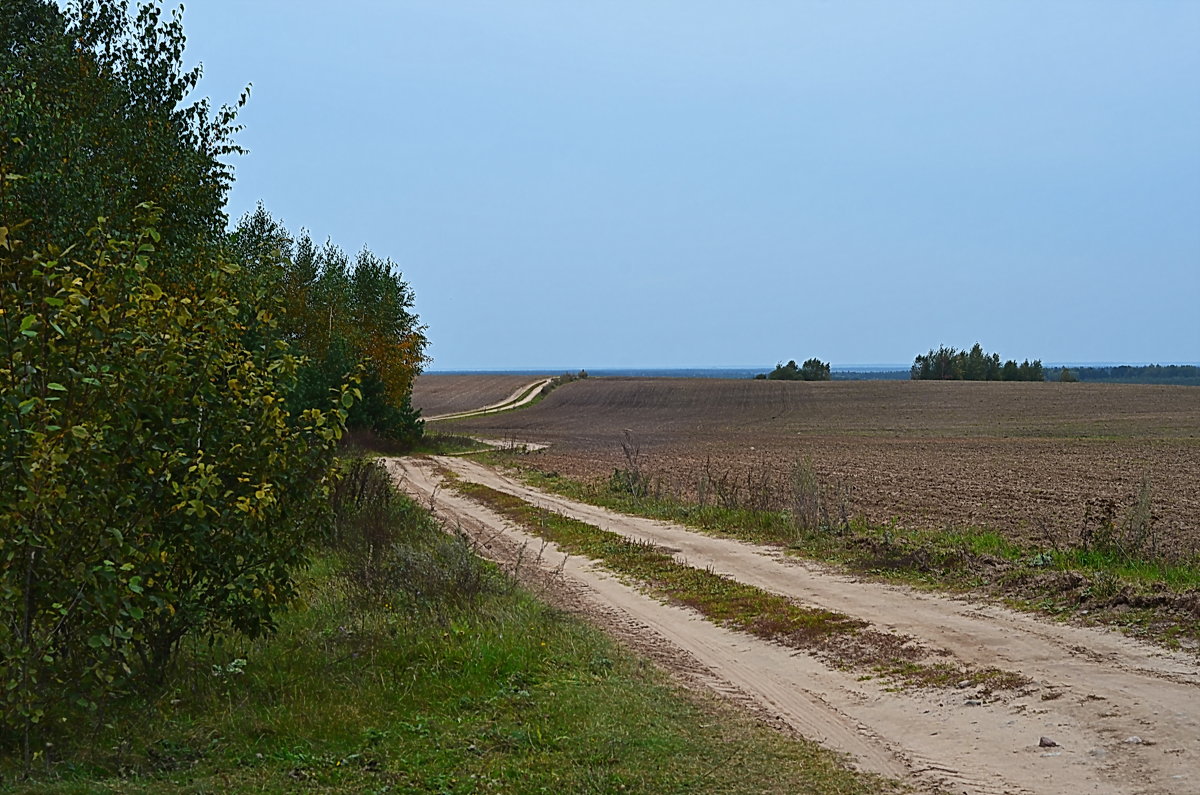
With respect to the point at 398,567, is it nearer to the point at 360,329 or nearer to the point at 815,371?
the point at 360,329

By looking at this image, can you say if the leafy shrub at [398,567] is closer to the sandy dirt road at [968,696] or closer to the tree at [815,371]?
the sandy dirt road at [968,696]

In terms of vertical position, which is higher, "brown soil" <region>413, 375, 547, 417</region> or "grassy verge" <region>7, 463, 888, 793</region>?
"brown soil" <region>413, 375, 547, 417</region>

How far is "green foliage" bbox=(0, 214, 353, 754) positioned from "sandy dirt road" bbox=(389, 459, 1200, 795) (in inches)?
187

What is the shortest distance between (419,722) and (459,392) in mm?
103181

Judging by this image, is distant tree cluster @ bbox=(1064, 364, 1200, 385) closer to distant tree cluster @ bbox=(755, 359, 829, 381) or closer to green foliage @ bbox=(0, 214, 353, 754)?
distant tree cluster @ bbox=(755, 359, 829, 381)

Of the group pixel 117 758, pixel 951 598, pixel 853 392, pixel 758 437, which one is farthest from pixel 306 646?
pixel 853 392

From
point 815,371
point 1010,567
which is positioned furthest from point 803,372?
point 1010,567

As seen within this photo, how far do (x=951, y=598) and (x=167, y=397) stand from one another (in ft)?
34.8

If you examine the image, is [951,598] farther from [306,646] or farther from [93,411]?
[93,411]

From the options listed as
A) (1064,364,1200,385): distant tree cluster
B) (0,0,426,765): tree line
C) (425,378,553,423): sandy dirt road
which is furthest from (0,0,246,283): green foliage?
(1064,364,1200,385): distant tree cluster

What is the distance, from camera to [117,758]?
714 centimetres

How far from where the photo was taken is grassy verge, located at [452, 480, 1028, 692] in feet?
35.0

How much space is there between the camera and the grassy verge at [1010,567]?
40.3 feet

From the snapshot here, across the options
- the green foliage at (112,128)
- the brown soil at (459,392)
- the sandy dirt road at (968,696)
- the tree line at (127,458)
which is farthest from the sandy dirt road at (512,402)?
the tree line at (127,458)
